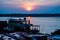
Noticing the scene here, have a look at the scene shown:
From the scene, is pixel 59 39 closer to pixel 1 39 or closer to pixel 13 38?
pixel 13 38

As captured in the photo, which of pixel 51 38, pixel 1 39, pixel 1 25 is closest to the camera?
pixel 1 39

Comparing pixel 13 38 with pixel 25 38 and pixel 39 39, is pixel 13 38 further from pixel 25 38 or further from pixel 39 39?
pixel 39 39

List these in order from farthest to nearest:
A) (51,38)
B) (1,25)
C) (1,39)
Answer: (1,25)
(51,38)
(1,39)

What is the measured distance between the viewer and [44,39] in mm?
2891

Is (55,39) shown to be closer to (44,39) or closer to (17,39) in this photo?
(44,39)

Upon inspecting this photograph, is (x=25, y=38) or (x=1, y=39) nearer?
(x=1, y=39)

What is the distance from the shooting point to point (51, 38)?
288cm

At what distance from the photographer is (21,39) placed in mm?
2715

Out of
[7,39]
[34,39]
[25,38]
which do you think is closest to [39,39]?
[34,39]

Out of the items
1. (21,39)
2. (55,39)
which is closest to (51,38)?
(55,39)

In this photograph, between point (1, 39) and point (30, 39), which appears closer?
point (1, 39)

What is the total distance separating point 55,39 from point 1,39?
2.94ft

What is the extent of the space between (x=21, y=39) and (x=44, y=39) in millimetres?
427

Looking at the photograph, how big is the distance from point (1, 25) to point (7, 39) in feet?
12.4
